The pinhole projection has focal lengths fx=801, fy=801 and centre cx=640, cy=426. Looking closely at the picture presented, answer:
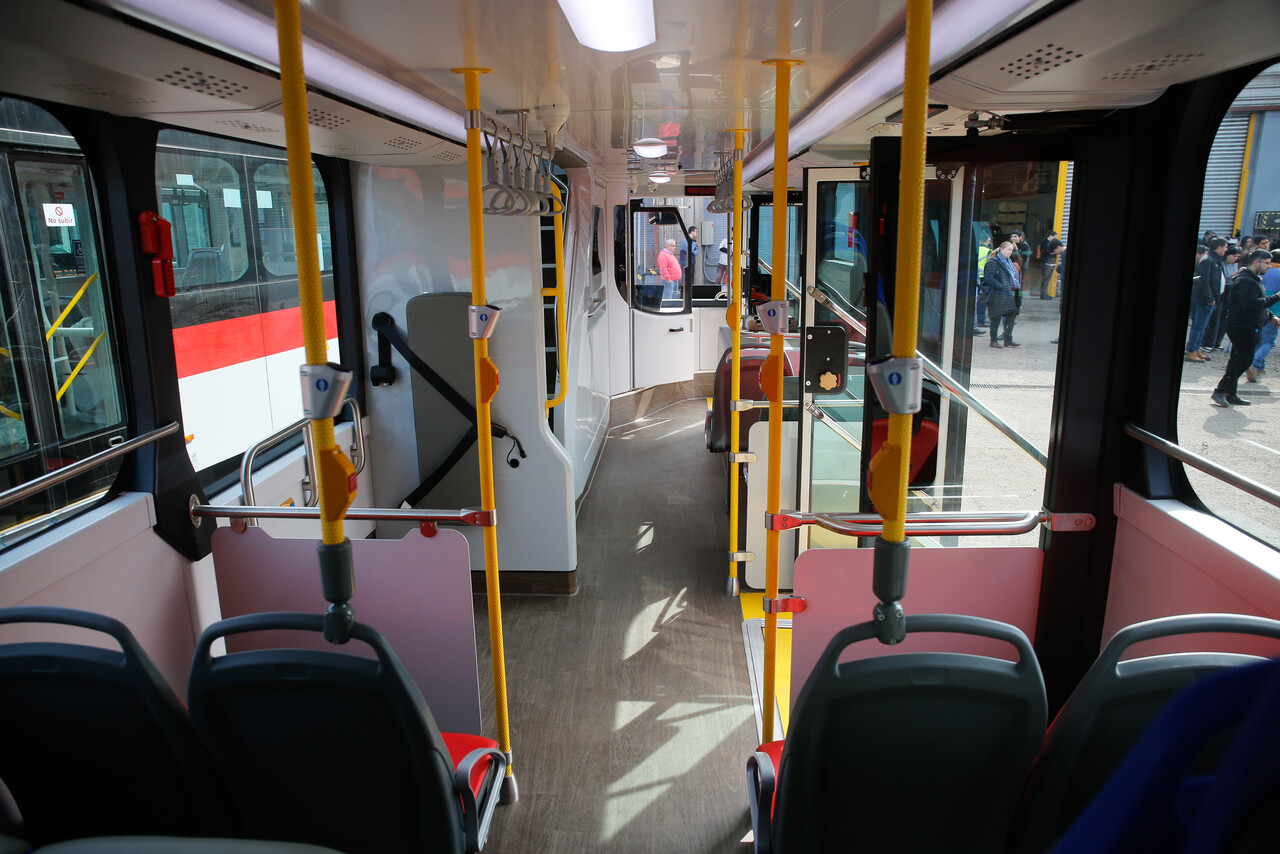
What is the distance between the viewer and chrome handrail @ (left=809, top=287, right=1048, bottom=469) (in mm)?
2896

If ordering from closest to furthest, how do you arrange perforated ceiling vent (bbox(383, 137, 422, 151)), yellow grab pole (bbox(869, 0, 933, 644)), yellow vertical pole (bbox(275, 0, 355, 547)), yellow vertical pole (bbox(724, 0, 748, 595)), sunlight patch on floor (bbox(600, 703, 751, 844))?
yellow grab pole (bbox(869, 0, 933, 644)), yellow vertical pole (bbox(275, 0, 355, 547)), sunlight patch on floor (bbox(600, 703, 751, 844)), perforated ceiling vent (bbox(383, 137, 422, 151)), yellow vertical pole (bbox(724, 0, 748, 595))

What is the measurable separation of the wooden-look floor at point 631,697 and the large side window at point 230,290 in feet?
5.56

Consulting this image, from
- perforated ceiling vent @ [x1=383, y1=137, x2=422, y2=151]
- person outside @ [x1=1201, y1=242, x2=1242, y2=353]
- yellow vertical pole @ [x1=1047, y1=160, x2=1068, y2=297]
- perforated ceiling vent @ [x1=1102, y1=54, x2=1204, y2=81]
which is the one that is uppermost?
perforated ceiling vent @ [x1=383, y1=137, x2=422, y2=151]

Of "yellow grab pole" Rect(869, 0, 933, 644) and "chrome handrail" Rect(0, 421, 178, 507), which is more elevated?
"yellow grab pole" Rect(869, 0, 933, 644)

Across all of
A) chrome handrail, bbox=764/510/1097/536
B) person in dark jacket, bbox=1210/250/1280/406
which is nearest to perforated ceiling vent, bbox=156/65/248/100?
chrome handrail, bbox=764/510/1097/536

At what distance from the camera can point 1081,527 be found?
2510 millimetres

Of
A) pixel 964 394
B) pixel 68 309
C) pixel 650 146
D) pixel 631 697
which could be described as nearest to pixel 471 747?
pixel 631 697

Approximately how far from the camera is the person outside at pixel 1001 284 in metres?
4.05

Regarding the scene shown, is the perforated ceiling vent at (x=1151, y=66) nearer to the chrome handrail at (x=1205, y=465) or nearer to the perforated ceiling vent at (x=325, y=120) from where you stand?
the chrome handrail at (x=1205, y=465)

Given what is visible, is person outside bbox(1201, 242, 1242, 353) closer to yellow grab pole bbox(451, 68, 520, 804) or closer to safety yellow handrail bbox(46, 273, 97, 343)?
yellow grab pole bbox(451, 68, 520, 804)

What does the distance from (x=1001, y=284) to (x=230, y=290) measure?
13.5 ft

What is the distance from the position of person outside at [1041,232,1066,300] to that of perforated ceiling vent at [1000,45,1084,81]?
0.89 meters

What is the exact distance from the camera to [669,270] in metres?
9.84

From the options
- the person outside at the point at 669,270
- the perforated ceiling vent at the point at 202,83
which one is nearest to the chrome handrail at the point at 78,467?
the perforated ceiling vent at the point at 202,83
